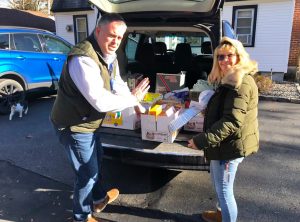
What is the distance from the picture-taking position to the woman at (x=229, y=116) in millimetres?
2141

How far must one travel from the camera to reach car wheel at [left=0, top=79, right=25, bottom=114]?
20.9 feet

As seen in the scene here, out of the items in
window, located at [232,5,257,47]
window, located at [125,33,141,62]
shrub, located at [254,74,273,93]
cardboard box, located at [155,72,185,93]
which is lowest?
shrub, located at [254,74,273,93]

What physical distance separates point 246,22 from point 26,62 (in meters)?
7.94

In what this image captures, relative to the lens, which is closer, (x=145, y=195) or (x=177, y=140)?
(x=177, y=140)

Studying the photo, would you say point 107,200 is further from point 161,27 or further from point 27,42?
point 27,42

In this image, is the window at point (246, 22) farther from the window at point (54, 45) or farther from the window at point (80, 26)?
the window at point (80, 26)

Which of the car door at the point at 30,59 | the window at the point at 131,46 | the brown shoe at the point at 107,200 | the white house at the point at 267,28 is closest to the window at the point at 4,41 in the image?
the car door at the point at 30,59

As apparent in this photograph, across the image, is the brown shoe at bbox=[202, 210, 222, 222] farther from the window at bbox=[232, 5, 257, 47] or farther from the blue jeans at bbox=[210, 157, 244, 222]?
the window at bbox=[232, 5, 257, 47]

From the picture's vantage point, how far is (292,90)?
29.0 feet

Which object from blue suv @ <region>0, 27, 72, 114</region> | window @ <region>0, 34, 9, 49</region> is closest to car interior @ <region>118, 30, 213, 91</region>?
blue suv @ <region>0, 27, 72, 114</region>

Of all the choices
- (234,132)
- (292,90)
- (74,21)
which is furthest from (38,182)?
(74,21)

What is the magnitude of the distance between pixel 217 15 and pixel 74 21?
13.3 metres

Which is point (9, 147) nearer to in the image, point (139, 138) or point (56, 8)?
point (139, 138)

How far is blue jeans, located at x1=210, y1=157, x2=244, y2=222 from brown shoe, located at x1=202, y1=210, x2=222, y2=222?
354 mm
